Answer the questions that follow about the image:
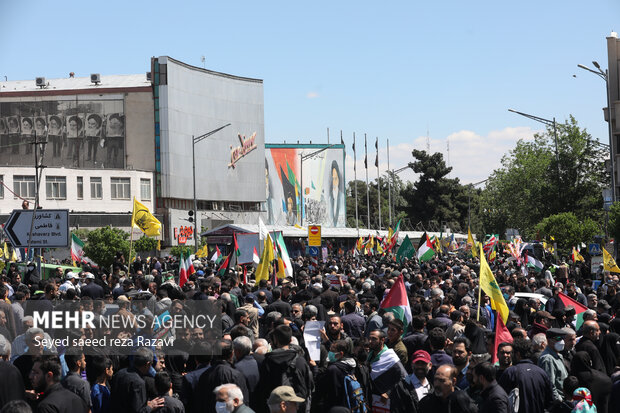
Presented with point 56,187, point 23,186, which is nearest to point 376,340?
point 23,186

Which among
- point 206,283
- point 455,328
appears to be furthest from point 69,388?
point 206,283

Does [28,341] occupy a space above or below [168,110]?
below

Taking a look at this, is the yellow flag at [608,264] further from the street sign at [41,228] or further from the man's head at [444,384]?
the man's head at [444,384]

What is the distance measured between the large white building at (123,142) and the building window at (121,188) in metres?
0.08

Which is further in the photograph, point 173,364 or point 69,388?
point 173,364

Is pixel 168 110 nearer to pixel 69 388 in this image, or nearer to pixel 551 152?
pixel 551 152

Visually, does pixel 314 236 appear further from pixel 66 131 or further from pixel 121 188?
pixel 66 131

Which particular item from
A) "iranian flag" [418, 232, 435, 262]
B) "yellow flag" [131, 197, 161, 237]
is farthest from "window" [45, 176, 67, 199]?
"yellow flag" [131, 197, 161, 237]

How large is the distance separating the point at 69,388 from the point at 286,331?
2.16 metres

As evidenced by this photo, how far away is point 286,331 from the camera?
8.84 m

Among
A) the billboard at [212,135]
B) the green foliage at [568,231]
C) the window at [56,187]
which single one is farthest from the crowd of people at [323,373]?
the billboard at [212,135]

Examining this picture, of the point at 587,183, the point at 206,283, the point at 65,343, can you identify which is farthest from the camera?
the point at 587,183

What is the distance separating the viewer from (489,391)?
7371 mm

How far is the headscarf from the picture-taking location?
23.4 feet
